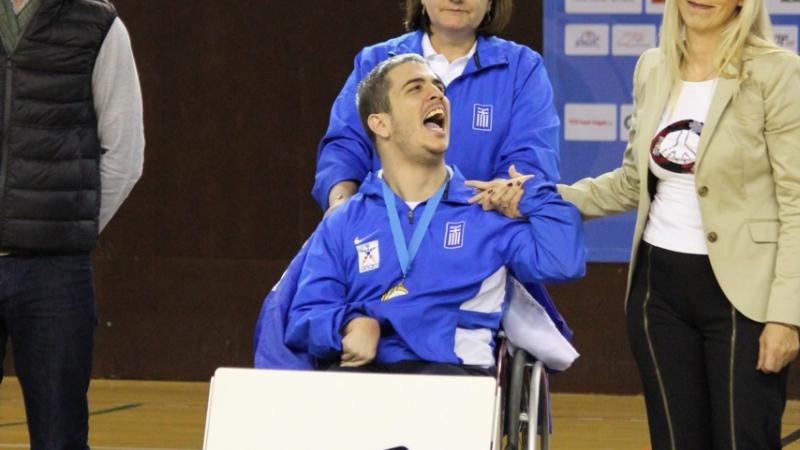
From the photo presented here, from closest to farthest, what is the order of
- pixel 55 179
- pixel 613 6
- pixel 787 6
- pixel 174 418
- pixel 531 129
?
1. pixel 55 179
2. pixel 531 129
3. pixel 174 418
4. pixel 787 6
5. pixel 613 6

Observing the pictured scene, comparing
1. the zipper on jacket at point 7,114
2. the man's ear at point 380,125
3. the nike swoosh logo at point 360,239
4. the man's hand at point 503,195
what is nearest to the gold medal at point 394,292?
the nike swoosh logo at point 360,239

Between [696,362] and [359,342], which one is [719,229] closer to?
[696,362]

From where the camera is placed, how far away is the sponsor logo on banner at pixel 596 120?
6617 millimetres

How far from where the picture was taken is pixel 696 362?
3410mm

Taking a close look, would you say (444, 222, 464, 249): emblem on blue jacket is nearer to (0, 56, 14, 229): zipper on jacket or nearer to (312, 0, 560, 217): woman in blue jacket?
(312, 0, 560, 217): woman in blue jacket

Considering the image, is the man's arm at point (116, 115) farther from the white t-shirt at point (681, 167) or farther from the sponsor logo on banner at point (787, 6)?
the sponsor logo on banner at point (787, 6)

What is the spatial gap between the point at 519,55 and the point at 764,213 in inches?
35.8

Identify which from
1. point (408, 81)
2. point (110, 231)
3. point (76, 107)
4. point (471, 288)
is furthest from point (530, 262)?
point (110, 231)

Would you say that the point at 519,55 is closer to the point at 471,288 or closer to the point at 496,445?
the point at 471,288

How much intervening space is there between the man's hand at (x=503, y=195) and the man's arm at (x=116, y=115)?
849mm

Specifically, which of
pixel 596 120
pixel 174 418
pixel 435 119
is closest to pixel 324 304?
pixel 435 119

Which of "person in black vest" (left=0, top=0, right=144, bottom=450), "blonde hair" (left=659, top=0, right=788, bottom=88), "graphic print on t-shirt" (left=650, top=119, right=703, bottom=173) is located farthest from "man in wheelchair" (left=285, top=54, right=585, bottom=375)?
"person in black vest" (left=0, top=0, right=144, bottom=450)

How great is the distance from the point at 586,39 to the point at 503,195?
122 inches

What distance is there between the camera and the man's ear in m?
3.69
